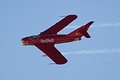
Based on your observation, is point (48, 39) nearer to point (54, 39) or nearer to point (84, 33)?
point (54, 39)

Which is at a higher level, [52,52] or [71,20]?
[71,20]

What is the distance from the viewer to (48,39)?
91.5 metres

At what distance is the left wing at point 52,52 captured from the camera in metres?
91.8

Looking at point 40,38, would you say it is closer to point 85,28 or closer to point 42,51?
point 42,51

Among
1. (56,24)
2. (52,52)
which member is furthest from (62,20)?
(52,52)

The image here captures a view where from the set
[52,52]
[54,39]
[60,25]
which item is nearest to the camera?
[54,39]

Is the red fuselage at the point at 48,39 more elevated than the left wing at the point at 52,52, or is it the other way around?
the red fuselage at the point at 48,39

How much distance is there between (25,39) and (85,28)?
13.4 meters

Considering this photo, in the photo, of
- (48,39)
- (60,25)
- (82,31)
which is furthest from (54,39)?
Result: (82,31)

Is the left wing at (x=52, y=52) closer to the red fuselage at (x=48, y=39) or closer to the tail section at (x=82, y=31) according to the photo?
the red fuselage at (x=48, y=39)

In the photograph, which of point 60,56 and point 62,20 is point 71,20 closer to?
point 62,20

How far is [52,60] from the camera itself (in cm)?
9231

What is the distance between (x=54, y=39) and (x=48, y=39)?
4.30ft

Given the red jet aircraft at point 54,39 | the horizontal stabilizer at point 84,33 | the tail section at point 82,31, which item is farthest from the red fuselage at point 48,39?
the horizontal stabilizer at point 84,33
